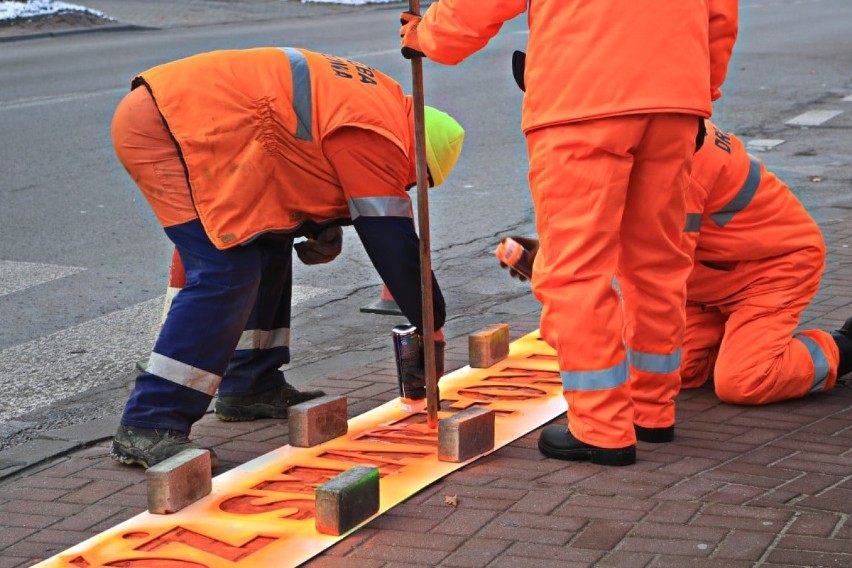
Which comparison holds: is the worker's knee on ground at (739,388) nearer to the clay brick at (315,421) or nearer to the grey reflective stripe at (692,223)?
the grey reflective stripe at (692,223)

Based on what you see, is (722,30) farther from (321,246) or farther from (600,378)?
(321,246)

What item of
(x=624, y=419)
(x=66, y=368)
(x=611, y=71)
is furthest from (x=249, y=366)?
(x=611, y=71)

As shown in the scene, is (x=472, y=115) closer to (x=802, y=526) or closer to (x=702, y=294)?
(x=702, y=294)

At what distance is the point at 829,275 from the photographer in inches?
258

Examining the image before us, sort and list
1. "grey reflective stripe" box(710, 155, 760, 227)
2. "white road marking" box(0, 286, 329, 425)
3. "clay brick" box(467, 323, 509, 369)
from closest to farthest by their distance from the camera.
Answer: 1. "grey reflective stripe" box(710, 155, 760, 227)
2. "white road marking" box(0, 286, 329, 425)
3. "clay brick" box(467, 323, 509, 369)

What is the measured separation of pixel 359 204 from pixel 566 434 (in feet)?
3.16

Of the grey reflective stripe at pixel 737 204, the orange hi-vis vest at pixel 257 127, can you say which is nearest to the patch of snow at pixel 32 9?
the orange hi-vis vest at pixel 257 127

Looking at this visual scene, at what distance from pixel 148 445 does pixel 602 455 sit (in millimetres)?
1391

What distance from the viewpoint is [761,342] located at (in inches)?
183

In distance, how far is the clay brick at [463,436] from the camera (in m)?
4.04

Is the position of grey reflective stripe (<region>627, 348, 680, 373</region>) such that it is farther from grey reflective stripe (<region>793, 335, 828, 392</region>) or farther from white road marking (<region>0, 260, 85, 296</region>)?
white road marking (<region>0, 260, 85, 296</region>)

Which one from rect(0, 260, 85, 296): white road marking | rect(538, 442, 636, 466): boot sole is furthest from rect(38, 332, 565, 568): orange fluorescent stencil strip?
rect(0, 260, 85, 296): white road marking

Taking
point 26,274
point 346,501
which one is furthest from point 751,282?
point 26,274

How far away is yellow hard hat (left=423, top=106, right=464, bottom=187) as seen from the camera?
4445 millimetres
